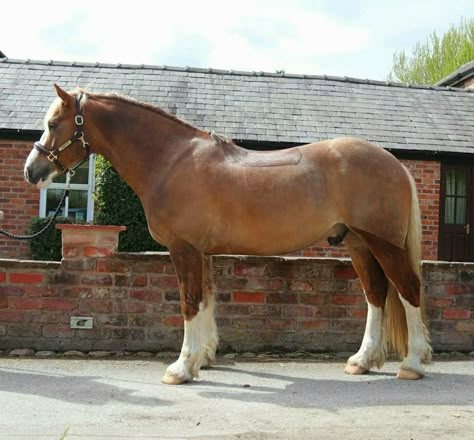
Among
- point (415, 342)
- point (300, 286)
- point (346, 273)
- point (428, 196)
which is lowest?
point (415, 342)

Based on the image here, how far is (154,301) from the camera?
220 inches

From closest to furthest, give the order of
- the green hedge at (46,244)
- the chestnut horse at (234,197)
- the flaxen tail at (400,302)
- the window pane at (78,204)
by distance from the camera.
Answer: the chestnut horse at (234,197)
the flaxen tail at (400,302)
the green hedge at (46,244)
the window pane at (78,204)

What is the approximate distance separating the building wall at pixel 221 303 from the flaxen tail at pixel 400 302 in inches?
30.2

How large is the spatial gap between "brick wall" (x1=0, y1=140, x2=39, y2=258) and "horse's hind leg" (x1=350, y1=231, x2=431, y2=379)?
8089 mm

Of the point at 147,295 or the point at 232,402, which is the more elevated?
the point at 147,295

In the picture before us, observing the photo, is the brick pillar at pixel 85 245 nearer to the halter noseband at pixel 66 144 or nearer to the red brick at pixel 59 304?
the red brick at pixel 59 304

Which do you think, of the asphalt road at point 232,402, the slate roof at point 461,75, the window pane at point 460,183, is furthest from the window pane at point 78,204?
the slate roof at point 461,75

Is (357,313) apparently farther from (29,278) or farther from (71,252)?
(29,278)

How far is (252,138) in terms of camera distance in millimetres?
11078

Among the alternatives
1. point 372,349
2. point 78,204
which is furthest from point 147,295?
point 78,204

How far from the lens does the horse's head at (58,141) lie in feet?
15.5

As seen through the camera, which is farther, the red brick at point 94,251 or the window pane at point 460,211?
the window pane at point 460,211

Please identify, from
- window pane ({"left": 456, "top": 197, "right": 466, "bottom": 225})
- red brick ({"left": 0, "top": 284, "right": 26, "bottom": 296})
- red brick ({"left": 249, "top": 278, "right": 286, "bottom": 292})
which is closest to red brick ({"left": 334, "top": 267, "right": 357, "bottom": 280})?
red brick ({"left": 249, "top": 278, "right": 286, "bottom": 292})

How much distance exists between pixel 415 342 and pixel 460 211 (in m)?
8.80
